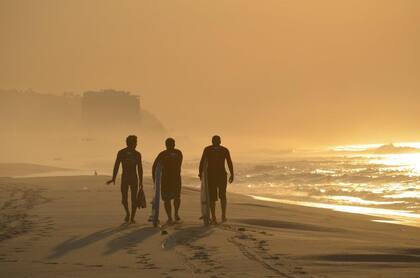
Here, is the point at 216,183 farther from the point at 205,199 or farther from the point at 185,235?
the point at 185,235

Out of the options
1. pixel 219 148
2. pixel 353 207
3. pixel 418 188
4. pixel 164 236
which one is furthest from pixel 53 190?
pixel 418 188

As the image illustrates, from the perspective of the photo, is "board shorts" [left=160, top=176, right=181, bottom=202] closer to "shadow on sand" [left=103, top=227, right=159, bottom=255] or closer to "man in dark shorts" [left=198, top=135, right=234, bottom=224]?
"man in dark shorts" [left=198, top=135, right=234, bottom=224]

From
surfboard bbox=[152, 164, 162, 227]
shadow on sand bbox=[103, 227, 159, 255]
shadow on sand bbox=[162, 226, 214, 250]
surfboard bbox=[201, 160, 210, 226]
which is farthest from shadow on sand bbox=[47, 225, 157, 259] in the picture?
surfboard bbox=[201, 160, 210, 226]

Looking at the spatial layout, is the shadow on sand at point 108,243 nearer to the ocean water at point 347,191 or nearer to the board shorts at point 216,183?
the board shorts at point 216,183

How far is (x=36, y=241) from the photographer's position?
1156cm

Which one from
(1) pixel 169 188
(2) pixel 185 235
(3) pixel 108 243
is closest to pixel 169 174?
(1) pixel 169 188

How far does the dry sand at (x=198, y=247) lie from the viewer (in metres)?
8.99

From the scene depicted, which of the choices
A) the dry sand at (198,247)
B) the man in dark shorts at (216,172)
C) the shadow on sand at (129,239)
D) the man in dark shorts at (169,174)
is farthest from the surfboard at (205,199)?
the shadow on sand at (129,239)

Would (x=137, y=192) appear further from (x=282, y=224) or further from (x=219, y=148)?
(x=282, y=224)

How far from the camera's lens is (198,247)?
10867 millimetres

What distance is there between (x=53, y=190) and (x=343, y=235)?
1466 cm

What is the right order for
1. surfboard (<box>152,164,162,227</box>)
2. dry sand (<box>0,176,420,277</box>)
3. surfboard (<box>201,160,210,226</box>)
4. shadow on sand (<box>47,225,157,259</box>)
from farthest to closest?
surfboard (<box>201,160,210,226</box>) → surfboard (<box>152,164,162,227</box>) → shadow on sand (<box>47,225,157,259</box>) → dry sand (<box>0,176,420,277</box>)

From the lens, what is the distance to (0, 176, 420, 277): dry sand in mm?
8992

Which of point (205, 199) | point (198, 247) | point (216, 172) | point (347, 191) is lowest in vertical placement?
point (347, 191)
